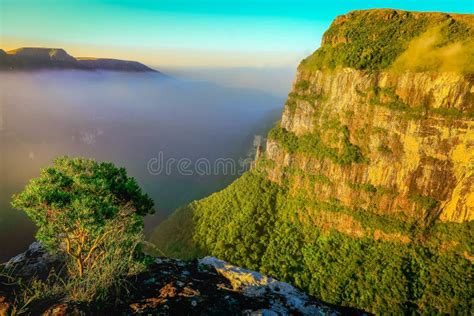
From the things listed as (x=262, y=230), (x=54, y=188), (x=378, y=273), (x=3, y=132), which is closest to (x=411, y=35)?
(x=378, y=273)

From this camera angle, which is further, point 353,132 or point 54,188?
point 353,132

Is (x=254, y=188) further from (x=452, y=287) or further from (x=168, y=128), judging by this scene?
(x=168, y=128)

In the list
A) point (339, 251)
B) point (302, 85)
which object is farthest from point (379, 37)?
point (339, 251)

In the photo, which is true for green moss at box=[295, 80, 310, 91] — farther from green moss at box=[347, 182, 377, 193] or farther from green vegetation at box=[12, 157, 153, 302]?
green vegetation at box=[12, 157, 153, 302]

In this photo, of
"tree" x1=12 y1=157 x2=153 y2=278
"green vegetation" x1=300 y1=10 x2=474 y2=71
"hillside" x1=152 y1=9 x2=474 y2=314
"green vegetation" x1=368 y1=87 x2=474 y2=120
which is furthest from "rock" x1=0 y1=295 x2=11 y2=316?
"green vegetation" x1=300 y1=10 x2=474 y2=71

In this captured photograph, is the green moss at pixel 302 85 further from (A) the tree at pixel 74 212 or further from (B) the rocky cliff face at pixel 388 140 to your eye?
(A) the tree at pixel 74 212

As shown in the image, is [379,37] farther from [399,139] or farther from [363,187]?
[363,187]
